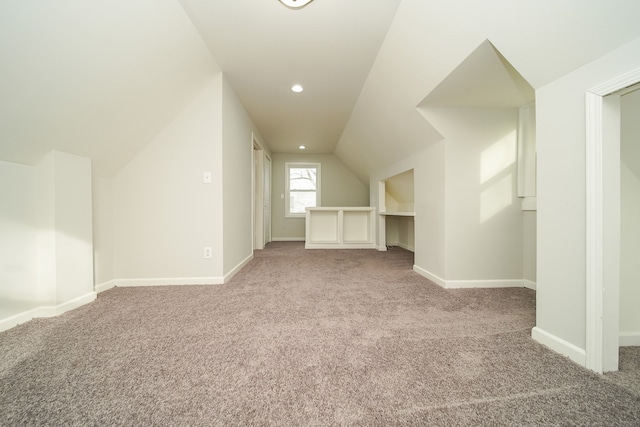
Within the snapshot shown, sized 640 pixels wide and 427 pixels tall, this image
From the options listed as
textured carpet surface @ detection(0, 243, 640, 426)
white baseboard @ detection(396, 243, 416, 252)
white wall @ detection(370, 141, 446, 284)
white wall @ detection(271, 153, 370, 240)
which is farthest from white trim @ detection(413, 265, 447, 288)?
white wall @ detection(271, 153, 370, 240)

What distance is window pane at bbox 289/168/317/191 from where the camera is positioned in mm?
6117

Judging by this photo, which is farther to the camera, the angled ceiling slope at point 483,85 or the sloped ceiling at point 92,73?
the angled ceiling slope at point 483,85

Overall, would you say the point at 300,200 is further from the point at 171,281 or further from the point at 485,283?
the point at 485,283

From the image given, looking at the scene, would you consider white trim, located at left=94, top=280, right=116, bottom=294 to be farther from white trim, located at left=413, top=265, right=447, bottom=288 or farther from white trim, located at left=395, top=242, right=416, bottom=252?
white trim, located at left=395, top=242, right=416, bottom=252

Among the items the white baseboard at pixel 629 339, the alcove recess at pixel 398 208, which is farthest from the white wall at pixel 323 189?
the white baseboard at pixel 629 339

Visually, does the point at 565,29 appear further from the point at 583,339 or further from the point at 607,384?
the point at 607,384

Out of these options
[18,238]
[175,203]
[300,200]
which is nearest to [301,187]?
[300,200]

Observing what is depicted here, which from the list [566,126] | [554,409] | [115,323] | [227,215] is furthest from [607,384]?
[227,215]

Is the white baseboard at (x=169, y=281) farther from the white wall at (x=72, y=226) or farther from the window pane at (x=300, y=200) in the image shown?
the window pane at (x=300, y=200)

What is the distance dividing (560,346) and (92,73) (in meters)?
3.04

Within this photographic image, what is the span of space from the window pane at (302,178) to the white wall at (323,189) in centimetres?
21

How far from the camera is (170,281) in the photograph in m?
2.33

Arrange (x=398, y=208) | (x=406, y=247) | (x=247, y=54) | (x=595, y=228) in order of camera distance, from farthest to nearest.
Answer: (x=398, y=208), (x=406, y=247), (x=247, y=54), (x=595, y=228)

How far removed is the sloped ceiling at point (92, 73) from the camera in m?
1.17
